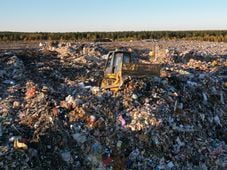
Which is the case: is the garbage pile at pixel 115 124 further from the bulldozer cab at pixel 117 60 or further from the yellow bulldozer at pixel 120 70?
the bulldozer cab at pixel 117 60

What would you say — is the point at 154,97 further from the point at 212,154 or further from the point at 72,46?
the point at 72,46

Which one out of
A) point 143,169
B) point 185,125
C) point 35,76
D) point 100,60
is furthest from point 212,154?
point 100,60

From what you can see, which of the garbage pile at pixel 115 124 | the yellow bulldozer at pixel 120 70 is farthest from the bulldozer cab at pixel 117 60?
the garbage pile at pixel 115 124

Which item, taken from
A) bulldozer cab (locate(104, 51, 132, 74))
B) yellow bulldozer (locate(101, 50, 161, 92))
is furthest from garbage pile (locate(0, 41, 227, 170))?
bulldozer cab (locate(104, 51, 132, 74))

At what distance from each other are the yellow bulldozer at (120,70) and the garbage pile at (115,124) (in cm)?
18

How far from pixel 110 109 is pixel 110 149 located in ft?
4.38

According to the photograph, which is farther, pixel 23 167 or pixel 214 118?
pixel 214 118

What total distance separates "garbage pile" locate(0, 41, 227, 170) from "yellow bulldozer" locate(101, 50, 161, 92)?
0.18 m

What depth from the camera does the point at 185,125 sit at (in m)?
11.2

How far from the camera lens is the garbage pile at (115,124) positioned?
385 inches

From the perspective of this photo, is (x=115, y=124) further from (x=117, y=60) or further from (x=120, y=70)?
(x=117, y=60)

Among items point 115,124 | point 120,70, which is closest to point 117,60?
point 120,70

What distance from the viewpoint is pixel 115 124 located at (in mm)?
10695

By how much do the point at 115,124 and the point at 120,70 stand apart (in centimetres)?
166
